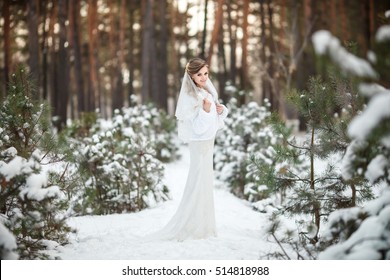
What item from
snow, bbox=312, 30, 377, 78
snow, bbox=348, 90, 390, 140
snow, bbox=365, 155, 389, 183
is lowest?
snow, bbox=365, 155, 389, 183

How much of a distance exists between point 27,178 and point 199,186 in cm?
193

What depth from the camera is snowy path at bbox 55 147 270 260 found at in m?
3.98

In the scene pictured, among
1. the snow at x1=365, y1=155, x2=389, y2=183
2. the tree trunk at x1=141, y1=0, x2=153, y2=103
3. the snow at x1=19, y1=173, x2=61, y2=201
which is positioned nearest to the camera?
the snow at x1=365, y1=155, x2=389, y2=183

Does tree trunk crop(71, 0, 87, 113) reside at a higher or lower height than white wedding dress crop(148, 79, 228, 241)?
higher

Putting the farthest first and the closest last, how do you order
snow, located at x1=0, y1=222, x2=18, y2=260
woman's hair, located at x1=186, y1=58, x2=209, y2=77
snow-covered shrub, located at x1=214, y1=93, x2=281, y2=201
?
snow-covered shrub, located at x1=214, y1=93, x2=281, y2=201 → woman's hair, located at x1=186, y1=58, x2=209, y2=77 → snow, located at x1=0, y1=222, x2=18, y2=260

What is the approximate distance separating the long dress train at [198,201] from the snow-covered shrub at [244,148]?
9.24 feet

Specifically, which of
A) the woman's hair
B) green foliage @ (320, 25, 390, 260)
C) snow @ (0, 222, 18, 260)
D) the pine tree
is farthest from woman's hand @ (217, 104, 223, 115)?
snow @ (0, 222, 18, 260)

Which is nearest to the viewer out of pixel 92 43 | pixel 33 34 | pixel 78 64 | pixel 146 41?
pixel 33 34

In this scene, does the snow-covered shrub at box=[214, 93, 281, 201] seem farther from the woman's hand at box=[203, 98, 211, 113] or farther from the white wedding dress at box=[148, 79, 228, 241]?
the woman's hand at box=[203, 98, 211, 113]

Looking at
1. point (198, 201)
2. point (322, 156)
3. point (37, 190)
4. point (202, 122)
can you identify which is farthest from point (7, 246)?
point (322, 156)

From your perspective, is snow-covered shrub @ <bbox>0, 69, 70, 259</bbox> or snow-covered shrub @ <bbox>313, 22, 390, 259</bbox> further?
snow-covered shrub @ <bbox>0, 69, 70, 259</bbox>

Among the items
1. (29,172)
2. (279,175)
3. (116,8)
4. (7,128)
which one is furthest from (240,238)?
(116,8)

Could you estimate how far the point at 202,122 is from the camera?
453cm

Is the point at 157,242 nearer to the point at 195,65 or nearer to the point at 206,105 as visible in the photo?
the point at 206,105
